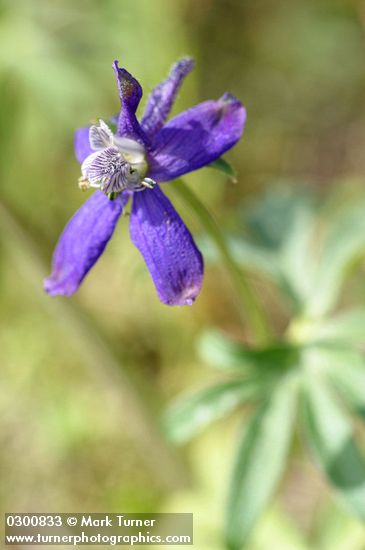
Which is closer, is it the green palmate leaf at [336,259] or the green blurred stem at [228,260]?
the green blurred stem at [228,260]

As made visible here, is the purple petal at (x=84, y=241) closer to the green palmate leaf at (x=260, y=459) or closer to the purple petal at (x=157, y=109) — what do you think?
the purple petal at (x=157, y=109)

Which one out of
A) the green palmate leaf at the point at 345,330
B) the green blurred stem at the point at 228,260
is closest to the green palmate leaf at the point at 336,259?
the green palmate leaf at the point at 345,330

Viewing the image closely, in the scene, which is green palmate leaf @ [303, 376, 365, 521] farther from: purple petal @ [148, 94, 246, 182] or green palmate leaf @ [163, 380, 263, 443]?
purple petal @ [148, 94, 246, 182]

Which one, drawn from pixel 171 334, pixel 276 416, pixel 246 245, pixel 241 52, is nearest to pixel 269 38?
pixel 241 52

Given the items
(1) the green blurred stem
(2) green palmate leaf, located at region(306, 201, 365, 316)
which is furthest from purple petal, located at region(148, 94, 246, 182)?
(2) green palmate leaf, located at region(306, 201, 365, 316)

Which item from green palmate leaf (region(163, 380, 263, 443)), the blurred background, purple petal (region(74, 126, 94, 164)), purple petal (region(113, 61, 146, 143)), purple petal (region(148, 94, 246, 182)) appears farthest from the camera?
the blurred background

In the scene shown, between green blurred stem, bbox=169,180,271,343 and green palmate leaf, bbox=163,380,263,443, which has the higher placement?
green blurred stem, bbox=169,180,271,343

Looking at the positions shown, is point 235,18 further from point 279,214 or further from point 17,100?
point 279,214
